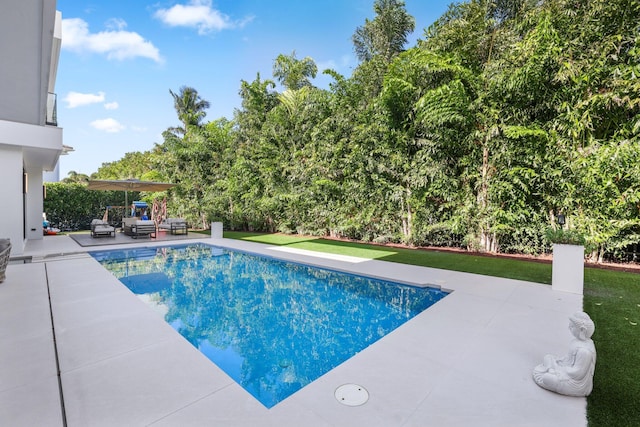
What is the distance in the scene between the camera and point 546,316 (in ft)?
14.4

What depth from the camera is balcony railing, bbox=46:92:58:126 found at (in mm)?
10328

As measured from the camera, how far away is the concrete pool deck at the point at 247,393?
2318 mm

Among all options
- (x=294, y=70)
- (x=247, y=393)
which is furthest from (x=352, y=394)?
(x=294, y=70)

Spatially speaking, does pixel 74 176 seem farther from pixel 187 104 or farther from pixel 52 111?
pixel 52 111

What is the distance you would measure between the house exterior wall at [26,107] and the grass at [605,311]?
6191 millimetres

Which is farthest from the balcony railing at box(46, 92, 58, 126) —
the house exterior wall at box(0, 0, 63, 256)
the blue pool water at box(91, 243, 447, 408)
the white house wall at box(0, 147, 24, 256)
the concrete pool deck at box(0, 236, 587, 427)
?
the concrete pool deck at box(0, 236, 587, 427)

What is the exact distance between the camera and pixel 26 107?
5953 mm

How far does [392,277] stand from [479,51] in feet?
25.6

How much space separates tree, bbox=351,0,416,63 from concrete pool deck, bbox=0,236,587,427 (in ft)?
39.5

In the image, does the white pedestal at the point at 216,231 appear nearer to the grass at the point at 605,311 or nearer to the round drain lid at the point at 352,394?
the grass at the point at 605,311

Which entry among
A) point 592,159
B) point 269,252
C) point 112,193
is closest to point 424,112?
point 592,159

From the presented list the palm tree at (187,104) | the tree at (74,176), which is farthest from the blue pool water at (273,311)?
the tree at (74,176)

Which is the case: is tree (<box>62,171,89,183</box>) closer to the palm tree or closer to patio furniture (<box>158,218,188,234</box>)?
the palm tree

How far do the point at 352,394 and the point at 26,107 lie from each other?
781 centimetres
